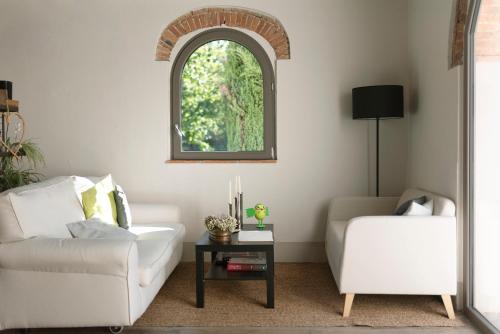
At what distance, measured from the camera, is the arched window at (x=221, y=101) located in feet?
15.7

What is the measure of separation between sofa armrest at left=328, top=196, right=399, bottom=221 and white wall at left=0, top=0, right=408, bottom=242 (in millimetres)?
332

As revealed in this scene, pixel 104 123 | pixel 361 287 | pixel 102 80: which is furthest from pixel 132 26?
pixel 361 287

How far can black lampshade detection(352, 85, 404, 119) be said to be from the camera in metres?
4.18

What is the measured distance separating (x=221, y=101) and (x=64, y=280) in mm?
2564

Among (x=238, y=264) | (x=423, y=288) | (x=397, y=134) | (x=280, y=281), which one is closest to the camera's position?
(x=423, y=288)

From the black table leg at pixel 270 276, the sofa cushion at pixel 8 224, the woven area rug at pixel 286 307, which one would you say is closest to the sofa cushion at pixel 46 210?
the sofa cushion at pixel 8 224

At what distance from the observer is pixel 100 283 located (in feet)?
9.27

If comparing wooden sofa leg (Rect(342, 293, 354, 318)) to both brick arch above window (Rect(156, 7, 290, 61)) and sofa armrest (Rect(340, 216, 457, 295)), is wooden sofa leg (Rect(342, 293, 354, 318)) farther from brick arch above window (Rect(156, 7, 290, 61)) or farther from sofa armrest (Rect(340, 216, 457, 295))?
brick arch above window (Rect(156, 7, 290, 61))

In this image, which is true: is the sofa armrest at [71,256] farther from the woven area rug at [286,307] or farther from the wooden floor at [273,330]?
the woven area rug at [286,307]

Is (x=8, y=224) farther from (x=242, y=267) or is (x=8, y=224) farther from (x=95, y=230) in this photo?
(x=242, y=267)

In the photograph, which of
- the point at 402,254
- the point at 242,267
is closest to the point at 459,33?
the point at 402,254

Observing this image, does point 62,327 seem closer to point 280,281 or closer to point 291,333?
point 291,333

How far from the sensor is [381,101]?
4.18 m

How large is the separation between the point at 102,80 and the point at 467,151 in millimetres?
3337
